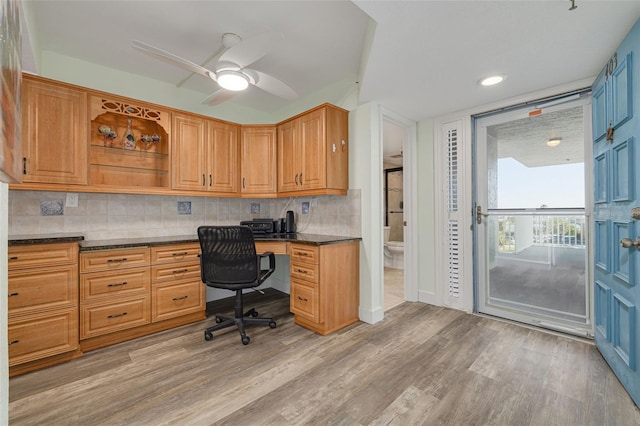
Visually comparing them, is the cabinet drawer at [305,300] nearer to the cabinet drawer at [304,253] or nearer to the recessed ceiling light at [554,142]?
the cabinet drawer at [304,253]

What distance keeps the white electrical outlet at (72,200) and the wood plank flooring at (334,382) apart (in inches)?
55.9

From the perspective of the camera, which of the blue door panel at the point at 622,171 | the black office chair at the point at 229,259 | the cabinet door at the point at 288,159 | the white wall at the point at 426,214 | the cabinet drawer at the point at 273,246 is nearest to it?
the blue door panel at the point at 622,171

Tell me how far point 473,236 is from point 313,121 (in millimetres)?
2186

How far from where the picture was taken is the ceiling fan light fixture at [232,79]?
83.3 inches

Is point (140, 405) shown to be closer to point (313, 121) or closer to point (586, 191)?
point (313, 121)

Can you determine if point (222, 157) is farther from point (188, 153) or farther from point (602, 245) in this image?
point (602, 245)

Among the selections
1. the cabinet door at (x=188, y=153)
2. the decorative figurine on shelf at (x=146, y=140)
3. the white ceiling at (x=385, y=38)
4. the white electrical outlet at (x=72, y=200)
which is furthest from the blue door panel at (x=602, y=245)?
the white electrical outlet at (x=72, y=200)

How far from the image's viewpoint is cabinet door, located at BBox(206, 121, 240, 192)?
10.7 feet

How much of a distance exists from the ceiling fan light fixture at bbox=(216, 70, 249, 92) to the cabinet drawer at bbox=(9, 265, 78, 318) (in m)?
1.89

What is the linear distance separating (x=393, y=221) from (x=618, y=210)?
15.6 feet

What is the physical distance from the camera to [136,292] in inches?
97.4

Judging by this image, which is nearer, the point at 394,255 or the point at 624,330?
the point at 624,330

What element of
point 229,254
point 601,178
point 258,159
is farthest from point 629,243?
point 258,159

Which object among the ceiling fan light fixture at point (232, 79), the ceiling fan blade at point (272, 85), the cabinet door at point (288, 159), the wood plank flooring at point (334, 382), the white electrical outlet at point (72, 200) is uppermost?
the ceiling fan blade at point (272, 85)
